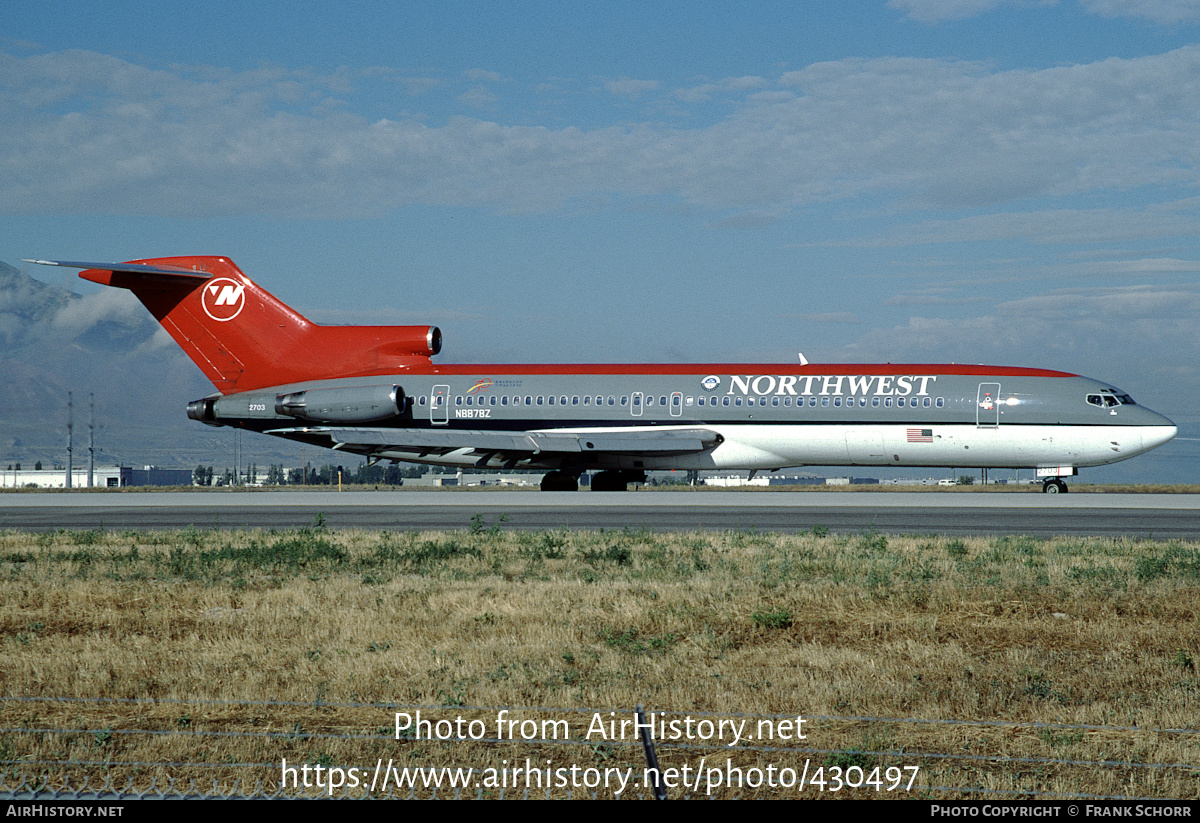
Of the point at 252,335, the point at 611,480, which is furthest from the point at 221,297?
the point at 611,480

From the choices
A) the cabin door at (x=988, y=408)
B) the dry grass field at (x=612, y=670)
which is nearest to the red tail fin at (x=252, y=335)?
the cabin door at (x=988, y=408)

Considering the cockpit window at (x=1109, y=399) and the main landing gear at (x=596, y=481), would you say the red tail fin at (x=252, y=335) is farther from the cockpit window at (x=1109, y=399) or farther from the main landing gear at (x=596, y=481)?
the cockpit window at (x=1109, y=399)

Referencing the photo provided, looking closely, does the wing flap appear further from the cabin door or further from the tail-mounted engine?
the cabin door

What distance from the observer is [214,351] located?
44062 millimetres

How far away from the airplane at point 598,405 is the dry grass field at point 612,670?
19.6 m

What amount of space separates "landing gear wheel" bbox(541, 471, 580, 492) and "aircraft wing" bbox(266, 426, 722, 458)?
2063mm

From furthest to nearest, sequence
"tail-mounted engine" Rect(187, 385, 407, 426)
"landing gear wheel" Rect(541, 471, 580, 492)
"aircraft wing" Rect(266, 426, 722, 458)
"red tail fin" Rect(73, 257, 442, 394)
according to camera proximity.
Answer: "red tail fin" Rect(73, 257, 442, 394) → "landing gear wheel" Rect(541, 471, 580, 492) → "tail-mounted engine" Rect(187, 385, 407, 426) → "aircraft wing" Rect(266, 426, 722, 458)

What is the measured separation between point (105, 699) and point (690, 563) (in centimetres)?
998

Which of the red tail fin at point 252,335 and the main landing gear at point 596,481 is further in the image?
the red tail fin at point 252,335

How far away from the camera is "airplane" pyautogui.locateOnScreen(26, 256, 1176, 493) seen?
36.7 meters

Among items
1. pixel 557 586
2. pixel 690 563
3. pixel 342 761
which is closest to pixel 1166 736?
pixel 342 761

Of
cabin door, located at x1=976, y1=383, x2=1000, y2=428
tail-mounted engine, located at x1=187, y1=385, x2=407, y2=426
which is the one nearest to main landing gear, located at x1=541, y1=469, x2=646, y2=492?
tail-mounted engine, located at x1=187, y1=385, x2=407, y2=426

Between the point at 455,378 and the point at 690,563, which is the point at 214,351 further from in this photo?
the point at 690,563

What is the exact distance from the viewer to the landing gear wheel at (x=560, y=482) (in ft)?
137
